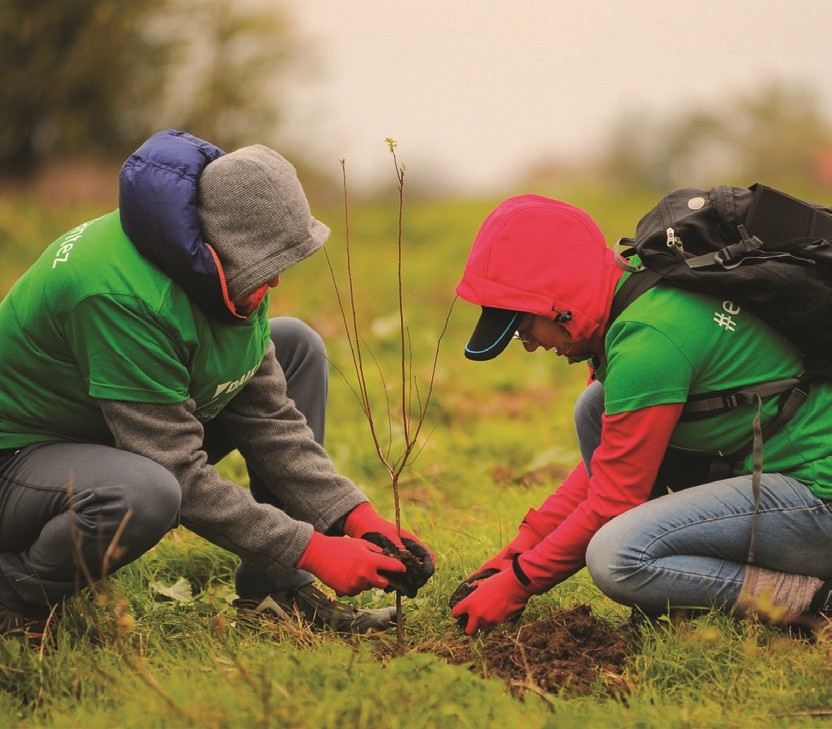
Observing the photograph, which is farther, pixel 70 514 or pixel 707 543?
pixel 707 543

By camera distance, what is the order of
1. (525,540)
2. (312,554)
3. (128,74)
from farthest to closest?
(128,74) < (525,540) < (312,554)

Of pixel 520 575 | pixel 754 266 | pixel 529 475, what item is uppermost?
pixel 754 266

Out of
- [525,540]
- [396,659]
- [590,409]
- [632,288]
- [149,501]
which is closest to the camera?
[396,659]

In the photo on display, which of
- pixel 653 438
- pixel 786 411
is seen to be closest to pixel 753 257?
pixel 786 411

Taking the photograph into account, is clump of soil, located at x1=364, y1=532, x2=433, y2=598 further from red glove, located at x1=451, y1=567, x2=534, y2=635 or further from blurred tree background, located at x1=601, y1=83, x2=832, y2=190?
blurred tree background, located at x1=601, y1=83, x2=832, y2=190

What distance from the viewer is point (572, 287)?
118 inches

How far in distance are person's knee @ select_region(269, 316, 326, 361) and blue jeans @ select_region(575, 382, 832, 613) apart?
121 centimetres

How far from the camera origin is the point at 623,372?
9.52ft

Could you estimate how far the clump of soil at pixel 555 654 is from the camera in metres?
A: 2.86

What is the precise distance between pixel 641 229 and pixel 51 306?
1.67 meters

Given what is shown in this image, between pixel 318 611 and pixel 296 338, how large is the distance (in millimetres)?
931

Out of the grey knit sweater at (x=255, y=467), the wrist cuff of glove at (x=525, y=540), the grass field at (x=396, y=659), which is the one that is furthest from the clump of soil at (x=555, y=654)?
the grey knit sweater at (x=255, y=467)

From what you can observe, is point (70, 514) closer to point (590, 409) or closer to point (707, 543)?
point (590, 409)

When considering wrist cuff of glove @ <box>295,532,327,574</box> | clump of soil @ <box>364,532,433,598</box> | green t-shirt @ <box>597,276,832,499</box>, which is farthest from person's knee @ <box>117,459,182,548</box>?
green t-shirt @ <box>597,276,832,499</box>
